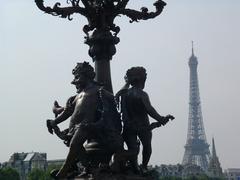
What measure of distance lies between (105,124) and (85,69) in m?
1.15

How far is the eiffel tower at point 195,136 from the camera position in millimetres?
173375

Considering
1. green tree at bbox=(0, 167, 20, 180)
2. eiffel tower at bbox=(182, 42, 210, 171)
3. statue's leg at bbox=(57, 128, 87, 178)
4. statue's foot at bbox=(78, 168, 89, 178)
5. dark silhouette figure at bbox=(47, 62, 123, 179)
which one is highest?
eiffel tower at bbox=(182, 42, 210, 171)

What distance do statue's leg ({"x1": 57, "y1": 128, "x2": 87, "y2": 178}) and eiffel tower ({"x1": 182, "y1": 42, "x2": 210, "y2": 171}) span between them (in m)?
160

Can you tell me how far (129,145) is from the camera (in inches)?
559

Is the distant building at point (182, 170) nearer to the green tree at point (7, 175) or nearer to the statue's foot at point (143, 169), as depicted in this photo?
the green tree at point (7, 175)

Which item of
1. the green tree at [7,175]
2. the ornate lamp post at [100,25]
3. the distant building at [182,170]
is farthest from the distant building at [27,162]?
the ornate lamp post at [100,25]

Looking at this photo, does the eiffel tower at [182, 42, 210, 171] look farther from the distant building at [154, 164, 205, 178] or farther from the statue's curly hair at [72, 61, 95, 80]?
the statue's curly hair at [72, 61, 95, 80]

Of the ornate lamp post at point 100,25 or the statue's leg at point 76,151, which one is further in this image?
the ornate lamp post at point 100,25

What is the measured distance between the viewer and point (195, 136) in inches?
6801

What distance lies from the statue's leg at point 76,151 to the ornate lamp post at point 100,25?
173 centimetres

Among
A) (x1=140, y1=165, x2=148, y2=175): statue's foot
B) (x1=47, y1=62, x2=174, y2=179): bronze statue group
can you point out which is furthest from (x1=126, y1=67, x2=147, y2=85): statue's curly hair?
(x1=140, y1=165, x2=148, y2=175): statue's foot

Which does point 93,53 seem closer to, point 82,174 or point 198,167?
point 82,174

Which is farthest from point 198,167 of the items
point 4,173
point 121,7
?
point 121,7

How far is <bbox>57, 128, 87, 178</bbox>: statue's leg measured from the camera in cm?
1326
